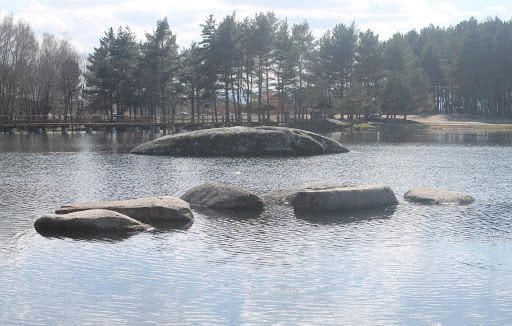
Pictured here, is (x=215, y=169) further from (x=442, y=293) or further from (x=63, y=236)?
(x=442, y=293)

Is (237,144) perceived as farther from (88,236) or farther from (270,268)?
(270,268)

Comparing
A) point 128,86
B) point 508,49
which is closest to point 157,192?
point 128,86

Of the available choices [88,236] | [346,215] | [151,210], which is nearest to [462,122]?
[346,215]

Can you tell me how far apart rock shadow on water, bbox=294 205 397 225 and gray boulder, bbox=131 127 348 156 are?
22.9 m

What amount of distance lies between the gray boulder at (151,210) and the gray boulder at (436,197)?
8191 mm

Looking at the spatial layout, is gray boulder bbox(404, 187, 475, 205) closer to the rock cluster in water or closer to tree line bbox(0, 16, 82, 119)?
the rock cluster in water

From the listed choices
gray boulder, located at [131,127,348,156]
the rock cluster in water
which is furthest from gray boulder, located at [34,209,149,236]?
gray boulder, located at [131,127,348,156]

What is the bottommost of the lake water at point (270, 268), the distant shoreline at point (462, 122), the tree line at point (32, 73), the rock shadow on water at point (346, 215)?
the lake water at point (270, 268)

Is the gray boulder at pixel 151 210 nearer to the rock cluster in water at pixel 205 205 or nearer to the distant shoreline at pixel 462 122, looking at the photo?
the rock cluster in water at pixel 205 205

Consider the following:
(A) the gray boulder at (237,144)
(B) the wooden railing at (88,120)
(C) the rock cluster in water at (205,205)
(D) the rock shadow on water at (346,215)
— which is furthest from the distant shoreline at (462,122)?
(D) the rock shadow on water at (346,215)

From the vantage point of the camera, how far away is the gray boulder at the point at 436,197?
2241 centimetres

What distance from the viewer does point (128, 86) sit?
9219cm

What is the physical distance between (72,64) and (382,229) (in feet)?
293

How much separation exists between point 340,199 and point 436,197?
370 centimetres
